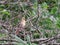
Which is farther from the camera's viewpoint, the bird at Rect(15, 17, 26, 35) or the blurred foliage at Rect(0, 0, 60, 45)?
the blurred foliage at Rect(0, 0, 60, 45)

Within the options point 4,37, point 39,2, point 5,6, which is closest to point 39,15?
point 4,37

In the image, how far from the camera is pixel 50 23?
1701 millimetres

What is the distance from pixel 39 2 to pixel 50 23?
0.34 meters

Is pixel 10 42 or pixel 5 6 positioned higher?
pixel 5 6

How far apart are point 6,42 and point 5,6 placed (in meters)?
0.67

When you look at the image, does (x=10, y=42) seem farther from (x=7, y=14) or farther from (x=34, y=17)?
(x=7, y=14)

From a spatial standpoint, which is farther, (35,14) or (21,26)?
(35,14)

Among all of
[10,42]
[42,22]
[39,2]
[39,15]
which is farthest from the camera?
[39,2]

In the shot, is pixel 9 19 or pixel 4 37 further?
pixel 9 19

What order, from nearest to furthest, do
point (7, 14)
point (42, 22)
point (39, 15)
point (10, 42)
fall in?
point (10, 42), point (39, 15), point (42, 22), point (7, 14)

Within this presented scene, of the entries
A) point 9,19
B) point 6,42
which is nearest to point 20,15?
point 9,19

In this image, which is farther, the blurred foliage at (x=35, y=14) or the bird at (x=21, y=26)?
the blurred foliage at (x=35, y=14)

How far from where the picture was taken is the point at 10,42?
4.69 feet

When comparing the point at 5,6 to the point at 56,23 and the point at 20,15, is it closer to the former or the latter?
the point at 20,15
